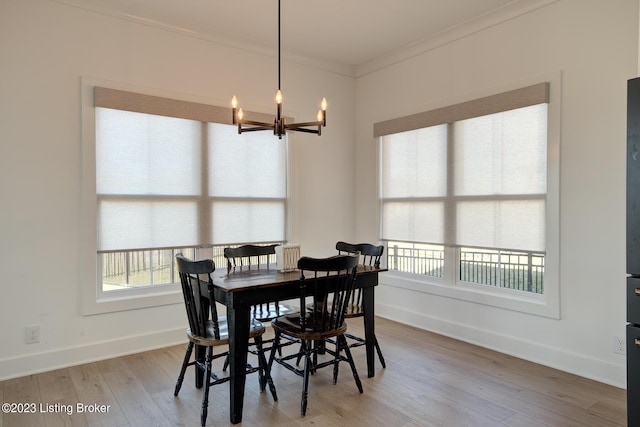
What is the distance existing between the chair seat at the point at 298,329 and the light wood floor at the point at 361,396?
0.45 meters

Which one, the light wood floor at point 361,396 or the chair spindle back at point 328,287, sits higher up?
the chair spindle back at point 328,287

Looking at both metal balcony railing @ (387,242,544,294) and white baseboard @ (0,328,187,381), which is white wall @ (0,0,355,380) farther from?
metal balcony railing @ (387,242,544,294)

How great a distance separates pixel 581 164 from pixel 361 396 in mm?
2359

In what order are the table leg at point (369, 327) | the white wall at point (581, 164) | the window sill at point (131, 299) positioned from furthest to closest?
the window sill at point (131, 299) → the table leg at point (369, 327) → the white wall at point (581, 164)

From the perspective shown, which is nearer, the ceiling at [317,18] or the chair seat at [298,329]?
the chair seat at [298,329]

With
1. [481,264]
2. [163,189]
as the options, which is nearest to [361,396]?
[481,264]

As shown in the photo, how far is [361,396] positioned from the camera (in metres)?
2.74

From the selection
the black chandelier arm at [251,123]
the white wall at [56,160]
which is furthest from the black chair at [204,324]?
the white wall at [56,160]

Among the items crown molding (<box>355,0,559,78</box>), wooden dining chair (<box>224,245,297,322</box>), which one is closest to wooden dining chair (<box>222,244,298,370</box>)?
wooden dining chair (<box>224,245,297,322</box>)

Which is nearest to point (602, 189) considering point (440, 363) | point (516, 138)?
point (516, 138)

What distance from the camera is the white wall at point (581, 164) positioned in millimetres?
2883

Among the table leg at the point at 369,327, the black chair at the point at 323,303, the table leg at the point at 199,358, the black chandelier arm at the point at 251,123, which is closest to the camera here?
the black chair at the point at 323,303

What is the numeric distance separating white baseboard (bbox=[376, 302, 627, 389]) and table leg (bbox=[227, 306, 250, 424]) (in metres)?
2.33

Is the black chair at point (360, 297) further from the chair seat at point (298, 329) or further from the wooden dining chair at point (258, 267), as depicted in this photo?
the wooden dining chair at point (258, 267)
